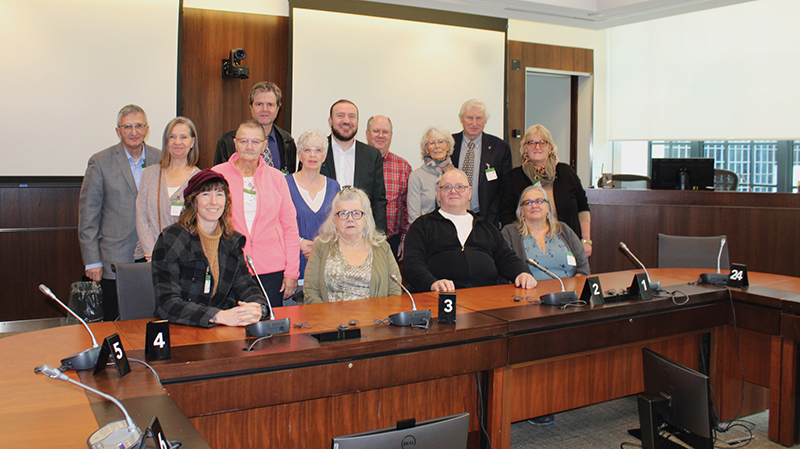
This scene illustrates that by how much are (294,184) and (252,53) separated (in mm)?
2758

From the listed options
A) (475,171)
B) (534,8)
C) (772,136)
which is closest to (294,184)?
(475,171)

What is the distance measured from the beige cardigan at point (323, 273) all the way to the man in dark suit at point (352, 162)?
30.2 inches

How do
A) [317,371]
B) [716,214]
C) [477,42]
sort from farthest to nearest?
1. [477,42]
2. [716,214]
3. [317,371]

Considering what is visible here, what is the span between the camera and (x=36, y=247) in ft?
15.0

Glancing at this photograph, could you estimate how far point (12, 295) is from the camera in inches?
178

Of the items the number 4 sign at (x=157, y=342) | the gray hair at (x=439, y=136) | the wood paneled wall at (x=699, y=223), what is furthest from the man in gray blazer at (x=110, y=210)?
the wood paneled wall at (x=699, y=223)

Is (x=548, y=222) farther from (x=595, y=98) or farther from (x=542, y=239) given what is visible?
(x=595, y=98)

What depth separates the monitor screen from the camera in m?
2.08

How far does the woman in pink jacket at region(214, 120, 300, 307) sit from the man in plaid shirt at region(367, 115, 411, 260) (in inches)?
42.8

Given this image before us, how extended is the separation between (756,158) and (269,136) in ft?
21.4

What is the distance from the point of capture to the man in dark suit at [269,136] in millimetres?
3480

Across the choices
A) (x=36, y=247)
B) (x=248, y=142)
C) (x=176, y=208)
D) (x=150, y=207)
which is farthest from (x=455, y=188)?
(x=36, y=247)

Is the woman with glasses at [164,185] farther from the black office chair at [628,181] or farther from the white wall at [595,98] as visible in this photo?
the white wall at [595,98]

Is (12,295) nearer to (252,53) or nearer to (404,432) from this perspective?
(252,53)
